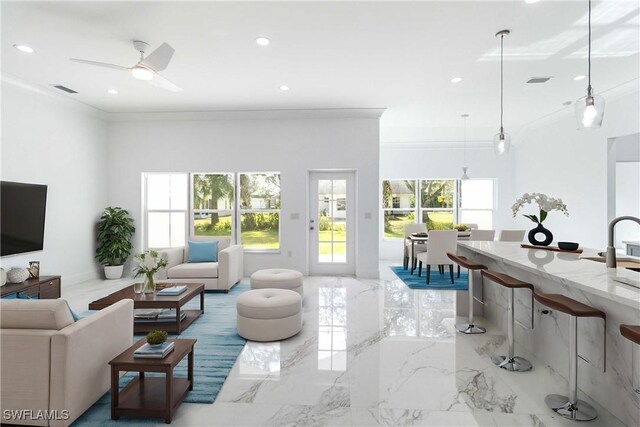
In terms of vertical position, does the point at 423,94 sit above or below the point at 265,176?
above

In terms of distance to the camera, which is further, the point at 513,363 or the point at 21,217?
the point at 21,217

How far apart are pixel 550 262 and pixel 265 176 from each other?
4882 mm

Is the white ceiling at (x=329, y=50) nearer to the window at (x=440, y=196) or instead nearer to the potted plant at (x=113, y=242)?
the potted plant at (x=113, y=242)

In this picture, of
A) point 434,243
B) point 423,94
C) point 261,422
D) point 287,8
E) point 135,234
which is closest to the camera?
point 261,422

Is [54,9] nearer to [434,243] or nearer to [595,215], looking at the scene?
[434,243]

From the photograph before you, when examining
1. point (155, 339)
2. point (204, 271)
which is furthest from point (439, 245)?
point (155, 339)

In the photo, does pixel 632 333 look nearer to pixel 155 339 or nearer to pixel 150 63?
pixel 155 339

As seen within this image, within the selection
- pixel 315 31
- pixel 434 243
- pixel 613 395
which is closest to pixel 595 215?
pixel 434 243

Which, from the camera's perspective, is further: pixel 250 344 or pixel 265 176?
pixel 265 176

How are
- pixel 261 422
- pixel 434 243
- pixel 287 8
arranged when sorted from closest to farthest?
pixel 261 422, pixel 287 8, pixel 434 243

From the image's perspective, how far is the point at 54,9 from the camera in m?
2.96

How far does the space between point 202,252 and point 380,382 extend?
12.3 feet

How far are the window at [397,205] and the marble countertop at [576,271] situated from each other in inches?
190

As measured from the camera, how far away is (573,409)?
6.97 feet
